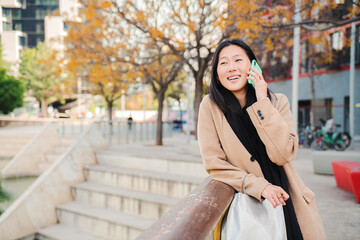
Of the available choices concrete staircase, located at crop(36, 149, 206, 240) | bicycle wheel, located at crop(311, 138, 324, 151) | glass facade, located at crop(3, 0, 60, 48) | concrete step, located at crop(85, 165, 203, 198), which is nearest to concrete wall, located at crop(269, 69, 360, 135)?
bicycle wheel, located at crop(311, 138, 324, 151)

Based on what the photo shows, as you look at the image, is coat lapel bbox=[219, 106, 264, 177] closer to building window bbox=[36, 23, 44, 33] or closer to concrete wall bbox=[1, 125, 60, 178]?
concrete wall bbox=[1, 125, 60, 178]

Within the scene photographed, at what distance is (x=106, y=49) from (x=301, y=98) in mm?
18351

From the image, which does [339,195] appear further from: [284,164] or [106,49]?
[106,49]

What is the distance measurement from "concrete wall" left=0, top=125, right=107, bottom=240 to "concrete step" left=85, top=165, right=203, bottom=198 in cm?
43

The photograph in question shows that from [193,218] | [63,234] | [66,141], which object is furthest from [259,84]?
[66,141]

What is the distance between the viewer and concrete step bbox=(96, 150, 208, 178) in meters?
6.95

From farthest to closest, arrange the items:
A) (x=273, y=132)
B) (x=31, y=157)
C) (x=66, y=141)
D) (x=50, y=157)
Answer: (x=66, y=141), (x=50, y=157), (x=31, y=157), (x=273, y=132)

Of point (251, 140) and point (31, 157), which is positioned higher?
point (251, 140)

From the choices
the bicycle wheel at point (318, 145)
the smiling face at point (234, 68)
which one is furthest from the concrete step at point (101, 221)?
the bicycle wheel at point (318, 145)

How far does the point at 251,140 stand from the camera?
5.82 ft

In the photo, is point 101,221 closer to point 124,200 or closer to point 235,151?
point 124,200

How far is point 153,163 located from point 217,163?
5.96 metres

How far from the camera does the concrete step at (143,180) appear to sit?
630cm

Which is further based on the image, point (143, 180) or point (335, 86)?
point (335, 86)
